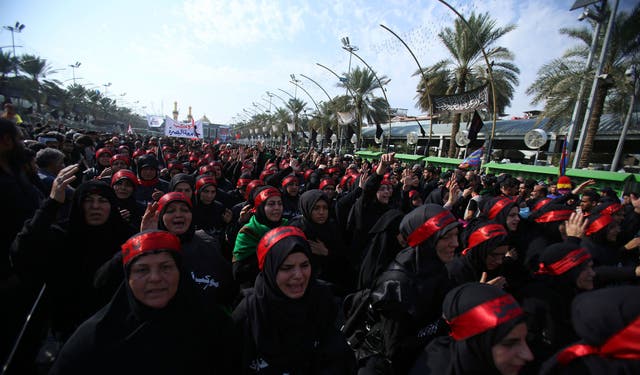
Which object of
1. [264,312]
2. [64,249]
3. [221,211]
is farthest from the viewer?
[221,211]

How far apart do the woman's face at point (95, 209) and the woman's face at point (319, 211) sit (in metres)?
1.98

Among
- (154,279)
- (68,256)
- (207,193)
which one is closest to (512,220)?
(154,279)

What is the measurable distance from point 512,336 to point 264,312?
1307 millimetres

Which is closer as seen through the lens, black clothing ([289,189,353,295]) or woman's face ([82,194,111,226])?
woman's face ([82,194,111,226])

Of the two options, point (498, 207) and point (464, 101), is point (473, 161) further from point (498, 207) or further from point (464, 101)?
point (498, 207)

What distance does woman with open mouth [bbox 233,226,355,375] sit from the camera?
→ 1847mm

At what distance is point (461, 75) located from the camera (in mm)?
20031

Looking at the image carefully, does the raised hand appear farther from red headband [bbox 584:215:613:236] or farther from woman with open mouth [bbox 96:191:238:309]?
red headband [bbox 584:215:613:236]

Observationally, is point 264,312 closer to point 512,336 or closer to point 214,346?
point 214,346

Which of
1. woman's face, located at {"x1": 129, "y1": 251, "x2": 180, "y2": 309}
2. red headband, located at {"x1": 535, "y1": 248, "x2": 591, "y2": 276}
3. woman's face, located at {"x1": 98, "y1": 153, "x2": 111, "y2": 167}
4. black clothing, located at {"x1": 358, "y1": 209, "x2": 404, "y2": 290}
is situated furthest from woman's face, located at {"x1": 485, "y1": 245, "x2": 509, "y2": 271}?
woman's face, located at {"x1": 98, "y1": 153, "x2": 111, "y2": 167}

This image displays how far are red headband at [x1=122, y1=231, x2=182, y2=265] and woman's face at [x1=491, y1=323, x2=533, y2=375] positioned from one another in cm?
176

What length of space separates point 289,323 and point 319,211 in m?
1.79

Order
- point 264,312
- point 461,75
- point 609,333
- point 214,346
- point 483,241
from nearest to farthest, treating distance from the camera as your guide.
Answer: point 609,333 < point 214,346 < point 264,312 < point 483,241 < point 461,75

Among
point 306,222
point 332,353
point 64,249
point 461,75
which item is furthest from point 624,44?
point 64,249
